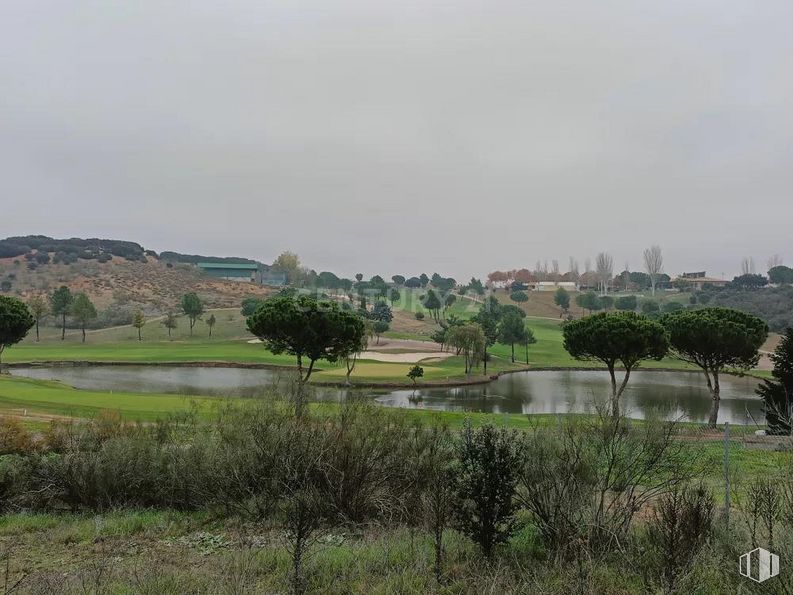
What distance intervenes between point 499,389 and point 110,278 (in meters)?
103

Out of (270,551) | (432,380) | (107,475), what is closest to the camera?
(270,551)

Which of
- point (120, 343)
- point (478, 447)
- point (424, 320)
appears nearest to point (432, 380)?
point (478, 447)

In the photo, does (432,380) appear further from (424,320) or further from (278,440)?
(424,320)

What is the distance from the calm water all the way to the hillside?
52.4 metres

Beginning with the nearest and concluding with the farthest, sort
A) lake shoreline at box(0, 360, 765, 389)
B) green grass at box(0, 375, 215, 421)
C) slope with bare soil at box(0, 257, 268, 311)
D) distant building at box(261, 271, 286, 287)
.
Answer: green grass at box(0, 375, 215, 421), lake shoreline at box(0, 360, 765, 389), slope with bare soil at box(0, 257, 268, 311), distant building at box(261, 271, 286, 287)

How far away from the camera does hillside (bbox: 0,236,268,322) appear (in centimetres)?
9969

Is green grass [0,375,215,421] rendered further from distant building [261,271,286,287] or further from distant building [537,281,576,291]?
distant building [537,281,576,291]

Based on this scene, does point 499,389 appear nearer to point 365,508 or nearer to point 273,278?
point 365,508

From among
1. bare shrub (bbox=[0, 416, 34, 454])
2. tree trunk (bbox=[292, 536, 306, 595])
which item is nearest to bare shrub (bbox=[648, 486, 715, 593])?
tree trunk (bbox=[292, 536, 306, 595])

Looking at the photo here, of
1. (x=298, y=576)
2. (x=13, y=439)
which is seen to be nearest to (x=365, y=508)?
(x=298, y=576)

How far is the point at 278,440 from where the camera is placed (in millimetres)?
8797

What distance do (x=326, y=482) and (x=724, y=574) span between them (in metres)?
6.11

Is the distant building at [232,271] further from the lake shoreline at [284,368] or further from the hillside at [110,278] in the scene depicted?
the lake shoreline at [284,368]

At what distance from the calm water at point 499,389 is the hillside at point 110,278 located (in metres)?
52.4
